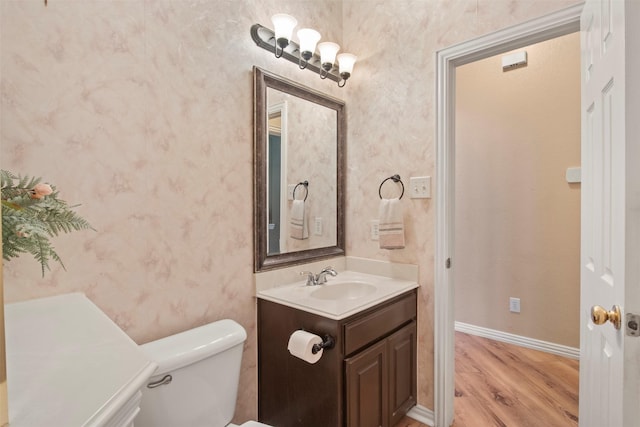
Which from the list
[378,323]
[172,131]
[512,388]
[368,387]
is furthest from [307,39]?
[512,388]

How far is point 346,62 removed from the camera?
203cm

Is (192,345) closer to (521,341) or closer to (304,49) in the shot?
(304,49)

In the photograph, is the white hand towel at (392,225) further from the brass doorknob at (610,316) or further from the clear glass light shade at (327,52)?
the brass doorknob at (610,316)

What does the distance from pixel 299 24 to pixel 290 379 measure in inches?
77.4

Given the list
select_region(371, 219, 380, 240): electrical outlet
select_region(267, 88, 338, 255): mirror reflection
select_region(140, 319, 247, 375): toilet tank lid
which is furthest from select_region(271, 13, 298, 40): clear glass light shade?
select_region(140, 319, 247, 375): toilet tank lid

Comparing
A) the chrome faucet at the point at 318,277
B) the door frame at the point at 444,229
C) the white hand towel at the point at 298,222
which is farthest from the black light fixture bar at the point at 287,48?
the chrome faucet at the point at 318,277

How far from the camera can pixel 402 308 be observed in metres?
1.76

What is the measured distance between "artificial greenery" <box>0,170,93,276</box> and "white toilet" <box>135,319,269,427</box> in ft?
1.92

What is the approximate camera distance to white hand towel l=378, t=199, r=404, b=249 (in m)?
1.88

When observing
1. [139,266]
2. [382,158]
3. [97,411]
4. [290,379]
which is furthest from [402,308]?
[97,411]

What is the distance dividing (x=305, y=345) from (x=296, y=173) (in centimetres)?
98

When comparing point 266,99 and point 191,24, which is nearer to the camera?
point 191,24

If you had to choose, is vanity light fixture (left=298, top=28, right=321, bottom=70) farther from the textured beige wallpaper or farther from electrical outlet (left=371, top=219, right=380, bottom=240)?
electrical outlet (left=371, top=219, right=380, bottom=240)

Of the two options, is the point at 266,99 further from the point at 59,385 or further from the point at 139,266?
the point at 59,385
